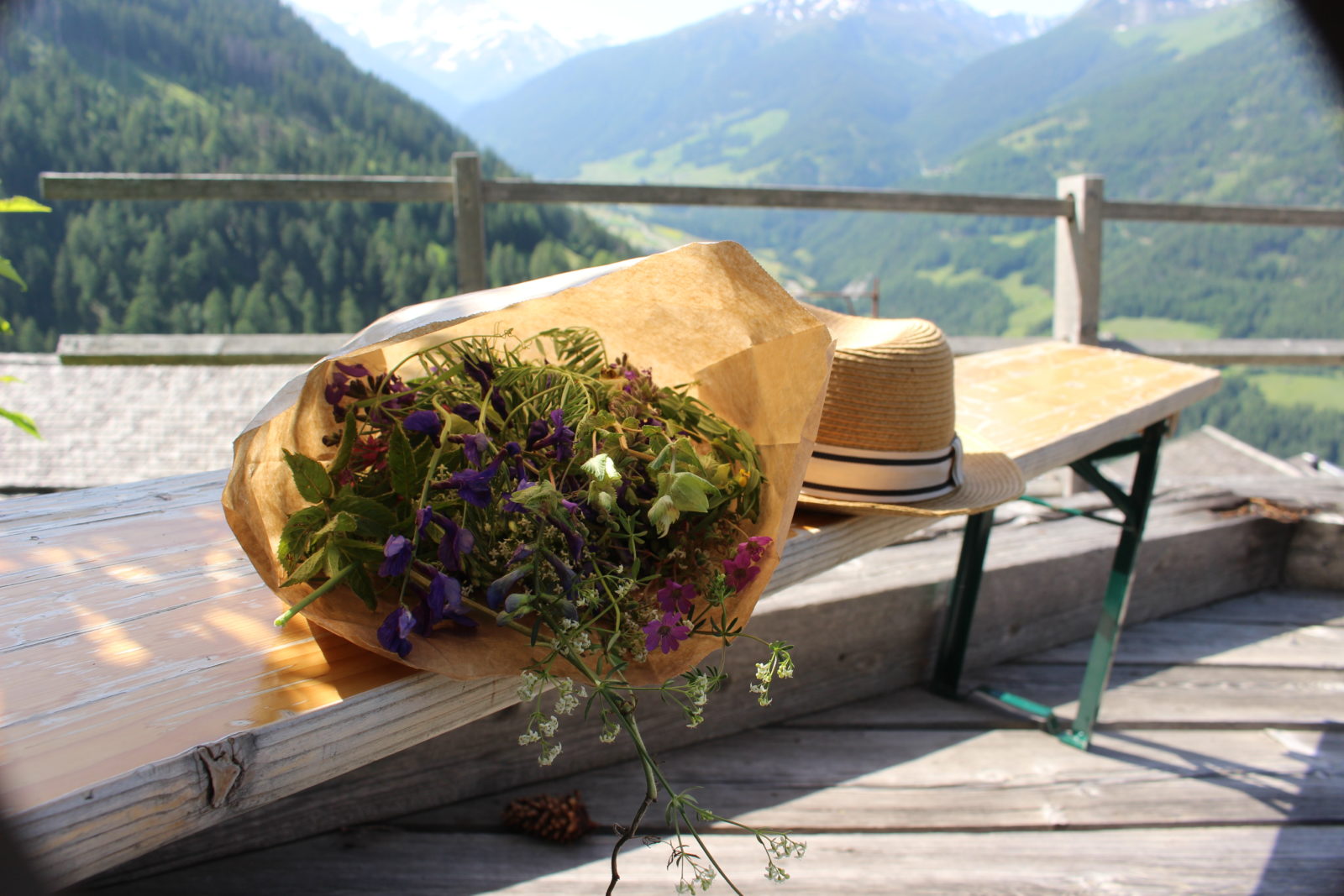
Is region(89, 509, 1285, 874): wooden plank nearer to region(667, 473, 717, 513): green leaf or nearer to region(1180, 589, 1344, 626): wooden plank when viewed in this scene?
region(1180, 589, 1344, 626): wooden plank

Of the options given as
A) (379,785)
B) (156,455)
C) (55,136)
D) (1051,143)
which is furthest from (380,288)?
(1051,143)

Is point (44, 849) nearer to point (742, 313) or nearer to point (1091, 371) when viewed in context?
point (742, 313)

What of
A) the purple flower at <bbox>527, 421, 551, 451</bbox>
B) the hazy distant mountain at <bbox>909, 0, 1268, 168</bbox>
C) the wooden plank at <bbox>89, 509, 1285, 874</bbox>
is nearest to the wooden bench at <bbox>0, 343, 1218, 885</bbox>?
the purple flower at <bbox>527, 421, 551, 451</bbox>

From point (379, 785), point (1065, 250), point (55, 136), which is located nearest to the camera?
point (379, 785)

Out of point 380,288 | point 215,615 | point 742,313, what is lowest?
point 380,288

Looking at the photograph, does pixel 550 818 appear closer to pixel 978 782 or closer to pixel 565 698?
pixel 978 782

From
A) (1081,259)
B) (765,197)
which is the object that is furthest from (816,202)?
(1081,259)
